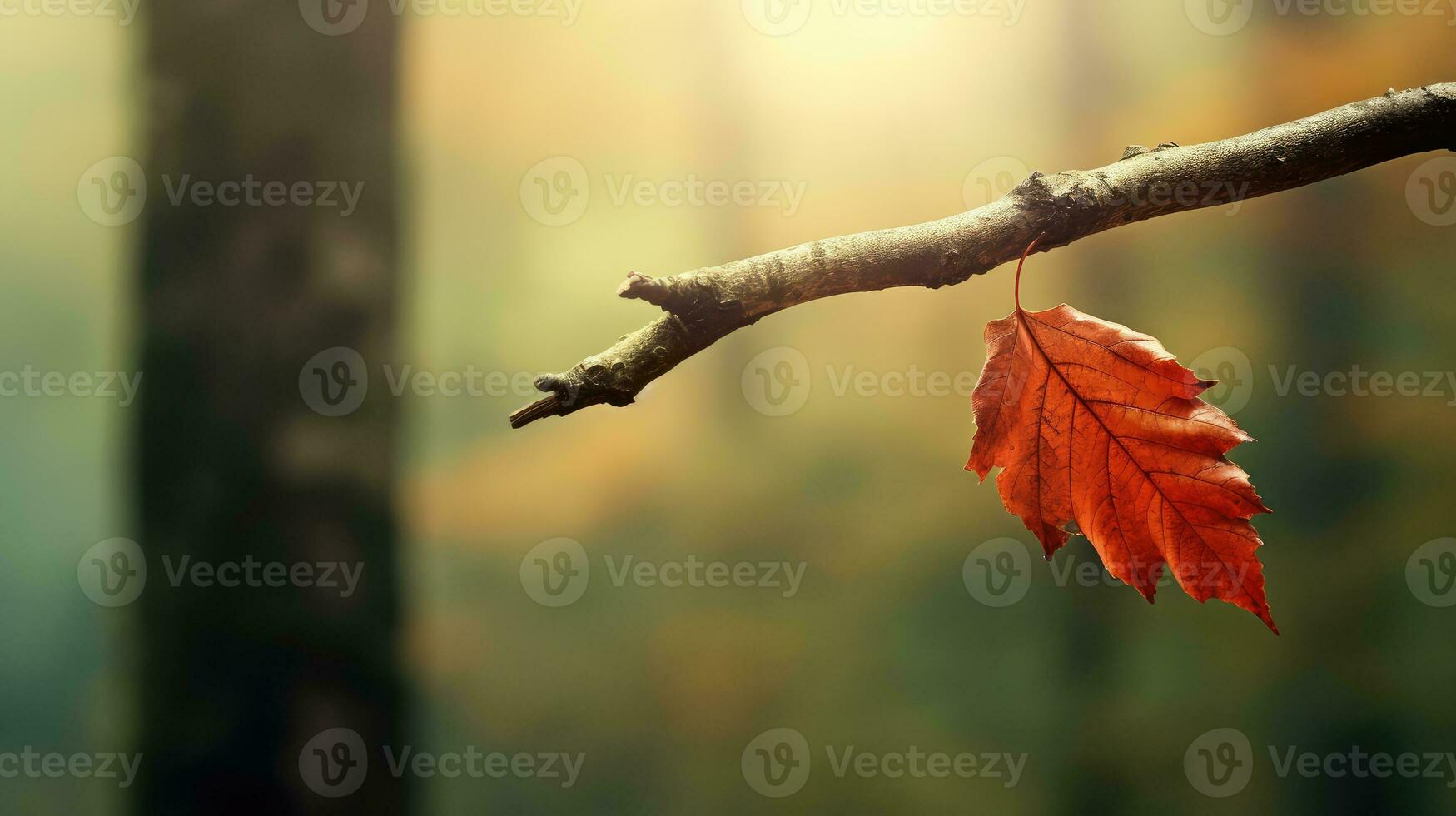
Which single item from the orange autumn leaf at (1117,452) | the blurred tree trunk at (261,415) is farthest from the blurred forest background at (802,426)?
the orange autumn leaf at (1117,452)

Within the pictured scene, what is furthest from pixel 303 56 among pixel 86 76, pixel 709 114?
pixel 709 114

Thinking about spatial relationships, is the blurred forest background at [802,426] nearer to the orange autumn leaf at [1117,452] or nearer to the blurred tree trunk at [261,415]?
the blurred tree trunk at [261,415]

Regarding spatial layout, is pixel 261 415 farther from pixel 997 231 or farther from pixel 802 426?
pixel 997 231

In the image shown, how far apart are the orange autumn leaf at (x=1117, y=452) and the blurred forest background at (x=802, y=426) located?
457mm

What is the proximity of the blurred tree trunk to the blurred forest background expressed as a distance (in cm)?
2

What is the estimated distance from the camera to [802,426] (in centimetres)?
79

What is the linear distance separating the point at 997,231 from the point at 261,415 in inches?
31.8

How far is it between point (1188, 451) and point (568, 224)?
0.66 meters

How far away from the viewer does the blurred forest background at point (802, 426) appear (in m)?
0.77

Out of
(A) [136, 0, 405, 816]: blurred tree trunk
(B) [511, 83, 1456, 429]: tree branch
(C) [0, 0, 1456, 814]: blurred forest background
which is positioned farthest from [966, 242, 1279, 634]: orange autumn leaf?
(A) [136, 0, 405, 816]: blurred tree trunk

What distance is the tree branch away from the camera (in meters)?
0.23

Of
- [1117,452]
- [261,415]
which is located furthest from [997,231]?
[261,415]

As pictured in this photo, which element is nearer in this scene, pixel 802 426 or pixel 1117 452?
pixel 1117 452

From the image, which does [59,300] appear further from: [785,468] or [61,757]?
[785,468]
